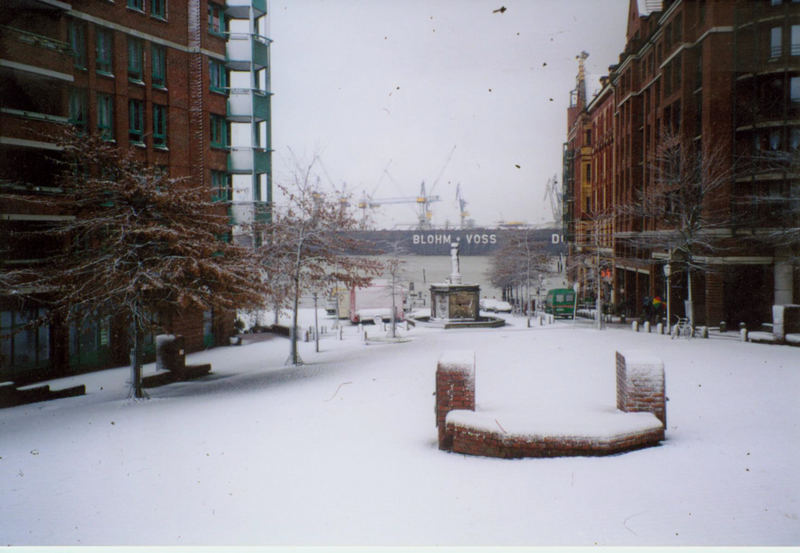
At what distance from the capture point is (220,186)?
5.39 meters

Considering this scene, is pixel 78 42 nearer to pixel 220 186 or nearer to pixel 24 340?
pixel 220 186

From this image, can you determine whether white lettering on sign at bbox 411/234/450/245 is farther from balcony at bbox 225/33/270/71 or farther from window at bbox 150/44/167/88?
window at bbox 150/44/167/88

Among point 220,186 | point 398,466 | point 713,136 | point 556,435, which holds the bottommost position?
point 398,466

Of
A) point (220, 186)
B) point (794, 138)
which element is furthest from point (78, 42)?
point (794, 138)

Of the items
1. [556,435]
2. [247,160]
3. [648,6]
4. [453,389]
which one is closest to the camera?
[556,435]

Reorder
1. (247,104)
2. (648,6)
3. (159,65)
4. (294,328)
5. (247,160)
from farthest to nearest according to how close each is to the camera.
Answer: (294,328) < (247,160) < (247,104) < (159,65) < (648,6)

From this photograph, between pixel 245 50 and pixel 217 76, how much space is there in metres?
0.37

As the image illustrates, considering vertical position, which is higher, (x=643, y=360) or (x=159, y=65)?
(x=159, y=65)

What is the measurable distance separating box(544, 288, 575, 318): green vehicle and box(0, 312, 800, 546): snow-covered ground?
168cm

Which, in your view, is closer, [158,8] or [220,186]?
[158,8]

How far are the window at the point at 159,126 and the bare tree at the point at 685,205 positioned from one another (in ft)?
15.2

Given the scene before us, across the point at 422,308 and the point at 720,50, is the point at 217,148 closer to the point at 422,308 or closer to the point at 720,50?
the point at 422,308

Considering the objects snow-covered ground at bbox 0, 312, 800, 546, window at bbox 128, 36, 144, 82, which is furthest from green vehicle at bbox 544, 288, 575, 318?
window at bbox 128, 36, 144, 82

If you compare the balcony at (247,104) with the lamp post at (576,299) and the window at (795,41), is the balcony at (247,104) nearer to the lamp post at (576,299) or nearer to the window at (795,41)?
the lamp post at (576,299)
